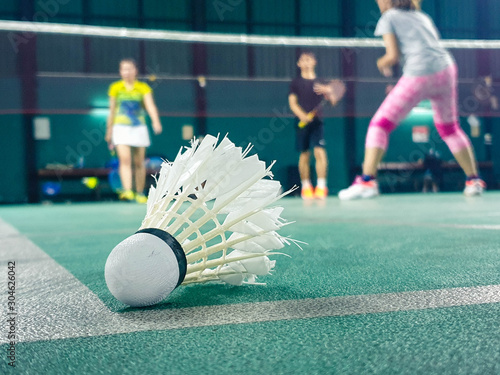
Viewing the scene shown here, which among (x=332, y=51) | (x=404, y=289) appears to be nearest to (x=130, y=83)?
(x=404, y=289)

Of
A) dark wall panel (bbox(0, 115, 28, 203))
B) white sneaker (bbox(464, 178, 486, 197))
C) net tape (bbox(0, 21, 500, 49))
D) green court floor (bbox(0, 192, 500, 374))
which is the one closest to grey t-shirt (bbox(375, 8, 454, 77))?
white sneaker (bbox(464, 178, 486, 197))

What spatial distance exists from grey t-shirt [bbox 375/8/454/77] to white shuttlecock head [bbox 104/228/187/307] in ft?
13.9

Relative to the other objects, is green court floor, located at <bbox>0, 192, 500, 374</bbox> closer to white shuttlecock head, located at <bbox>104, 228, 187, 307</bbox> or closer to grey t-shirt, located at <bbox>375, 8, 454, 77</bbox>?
white shuttlecock head, located at <bbox>104, 228, 187, 307</bbox>

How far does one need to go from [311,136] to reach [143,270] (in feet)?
19.8

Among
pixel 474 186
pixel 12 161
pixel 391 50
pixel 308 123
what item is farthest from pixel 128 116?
pixel 12 161

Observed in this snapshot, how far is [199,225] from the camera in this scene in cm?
100

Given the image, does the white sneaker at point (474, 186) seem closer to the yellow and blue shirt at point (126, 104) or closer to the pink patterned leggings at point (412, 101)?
the pink patterned leggings at point (412, 101)

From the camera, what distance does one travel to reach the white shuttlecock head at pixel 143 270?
93cm

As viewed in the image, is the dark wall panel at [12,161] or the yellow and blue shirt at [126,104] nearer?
the yellow and blue shirt at [126,104]

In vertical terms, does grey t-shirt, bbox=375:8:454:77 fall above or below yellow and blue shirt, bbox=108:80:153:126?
above

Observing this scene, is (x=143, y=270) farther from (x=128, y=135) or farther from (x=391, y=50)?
(x=128, y=135)

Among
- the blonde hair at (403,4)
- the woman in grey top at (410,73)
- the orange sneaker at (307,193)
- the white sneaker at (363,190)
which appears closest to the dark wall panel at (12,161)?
the orange sneaker at (307,193)

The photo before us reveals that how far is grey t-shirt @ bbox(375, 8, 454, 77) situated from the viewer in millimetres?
4797

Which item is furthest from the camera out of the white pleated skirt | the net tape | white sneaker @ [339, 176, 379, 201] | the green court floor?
the net tape
